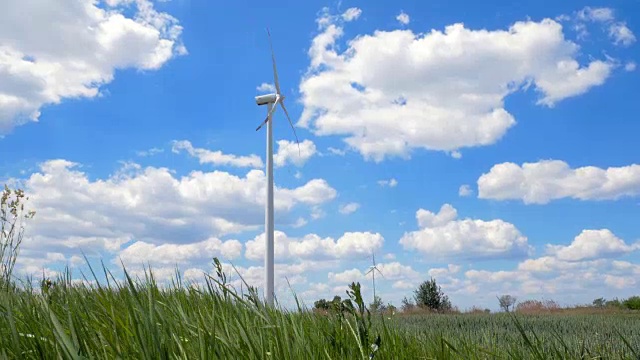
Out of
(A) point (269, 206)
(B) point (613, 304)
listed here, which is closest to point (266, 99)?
(A) point (269, 206)

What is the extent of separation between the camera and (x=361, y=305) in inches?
110

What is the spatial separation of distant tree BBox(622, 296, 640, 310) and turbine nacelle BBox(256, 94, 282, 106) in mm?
18411

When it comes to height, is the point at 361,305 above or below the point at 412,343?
above

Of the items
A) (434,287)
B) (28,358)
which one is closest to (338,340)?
(28,358)

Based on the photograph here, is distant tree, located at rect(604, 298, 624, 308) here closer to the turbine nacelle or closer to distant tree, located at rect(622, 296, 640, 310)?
distant tree, located at rect(622, 296, 640, 310)

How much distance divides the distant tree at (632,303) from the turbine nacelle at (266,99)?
18.4m

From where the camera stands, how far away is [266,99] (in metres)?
23.4

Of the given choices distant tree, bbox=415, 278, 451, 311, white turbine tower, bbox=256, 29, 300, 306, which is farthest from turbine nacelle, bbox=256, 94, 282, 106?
distant tree, bbox=415, 278, 451, 311

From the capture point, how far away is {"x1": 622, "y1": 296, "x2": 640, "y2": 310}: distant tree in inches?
1055

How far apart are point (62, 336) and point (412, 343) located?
97.7 inches


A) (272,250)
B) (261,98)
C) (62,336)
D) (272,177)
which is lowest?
(62,336)

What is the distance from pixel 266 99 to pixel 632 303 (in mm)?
18739

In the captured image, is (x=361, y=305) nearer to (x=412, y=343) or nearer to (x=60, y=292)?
(x=412, y=343)

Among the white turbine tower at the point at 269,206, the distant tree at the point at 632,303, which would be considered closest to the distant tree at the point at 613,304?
the distant tree at the point at 632,303
